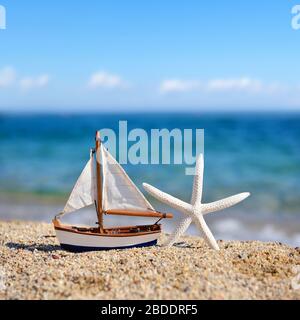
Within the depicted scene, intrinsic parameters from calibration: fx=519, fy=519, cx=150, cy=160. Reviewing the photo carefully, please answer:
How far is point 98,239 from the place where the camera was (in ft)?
21.5

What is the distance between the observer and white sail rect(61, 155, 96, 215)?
671 cm

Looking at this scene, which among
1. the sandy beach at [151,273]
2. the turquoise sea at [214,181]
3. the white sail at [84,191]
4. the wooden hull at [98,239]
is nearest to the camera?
the sandy beach at [151,273]

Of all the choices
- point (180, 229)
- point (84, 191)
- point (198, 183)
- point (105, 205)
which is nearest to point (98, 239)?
point (105, 205)

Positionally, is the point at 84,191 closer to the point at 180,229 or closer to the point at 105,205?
the point at 105,205

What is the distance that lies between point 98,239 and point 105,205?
0.47m

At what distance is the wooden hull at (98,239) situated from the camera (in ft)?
21.5

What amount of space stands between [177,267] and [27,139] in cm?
3024

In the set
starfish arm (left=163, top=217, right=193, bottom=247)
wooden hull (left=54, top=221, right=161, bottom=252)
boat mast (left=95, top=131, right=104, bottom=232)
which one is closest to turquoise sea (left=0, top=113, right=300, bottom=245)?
starfish arm (left=163, top=217, right=193, bottom=247)

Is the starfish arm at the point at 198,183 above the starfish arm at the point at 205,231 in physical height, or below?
above

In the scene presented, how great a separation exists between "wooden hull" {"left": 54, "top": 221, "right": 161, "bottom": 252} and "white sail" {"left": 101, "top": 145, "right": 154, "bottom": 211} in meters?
0.36

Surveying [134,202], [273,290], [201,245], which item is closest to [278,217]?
[201,245]

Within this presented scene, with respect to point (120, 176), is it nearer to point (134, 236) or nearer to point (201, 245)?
point (134, 236)

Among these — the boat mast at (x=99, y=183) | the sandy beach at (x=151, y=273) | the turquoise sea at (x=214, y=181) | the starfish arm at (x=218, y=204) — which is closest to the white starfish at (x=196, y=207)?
the starfish arm at (x=218, y=204)

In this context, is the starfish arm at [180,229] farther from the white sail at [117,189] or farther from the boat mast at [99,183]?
the boat mast at [99,183]
